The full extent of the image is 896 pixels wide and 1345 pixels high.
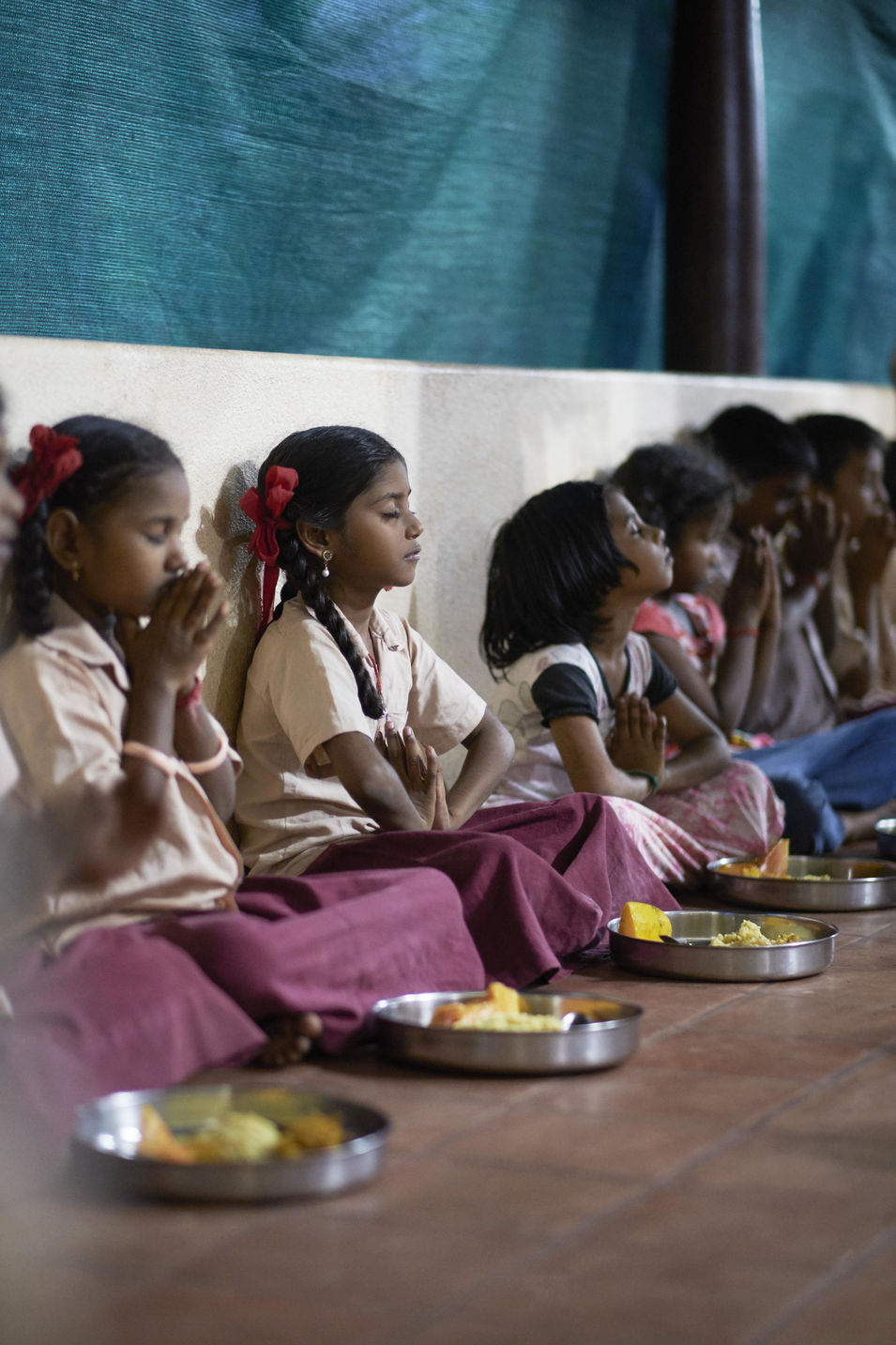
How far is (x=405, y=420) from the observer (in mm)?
4648

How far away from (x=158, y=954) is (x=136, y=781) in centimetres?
30

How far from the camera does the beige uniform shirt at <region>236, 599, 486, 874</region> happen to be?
12.3 ft

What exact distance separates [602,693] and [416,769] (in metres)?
1.01

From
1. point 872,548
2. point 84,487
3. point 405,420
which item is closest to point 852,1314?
point 84,487

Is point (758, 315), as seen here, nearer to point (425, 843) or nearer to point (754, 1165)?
point (425, 843)

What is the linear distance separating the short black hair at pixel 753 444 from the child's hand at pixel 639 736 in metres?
1.94

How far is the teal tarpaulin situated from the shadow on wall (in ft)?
1.96

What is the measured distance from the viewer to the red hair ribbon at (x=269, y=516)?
12.7 ft

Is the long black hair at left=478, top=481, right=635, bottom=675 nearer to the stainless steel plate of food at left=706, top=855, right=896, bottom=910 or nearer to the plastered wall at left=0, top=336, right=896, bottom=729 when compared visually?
the plastered wall at left=0, top=336, right=896, bottom=729

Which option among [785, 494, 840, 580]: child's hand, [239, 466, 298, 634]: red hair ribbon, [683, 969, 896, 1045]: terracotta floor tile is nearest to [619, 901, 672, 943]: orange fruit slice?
[683, 969, 896, 1045]: terracotta floor tile

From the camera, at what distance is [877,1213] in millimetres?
2301

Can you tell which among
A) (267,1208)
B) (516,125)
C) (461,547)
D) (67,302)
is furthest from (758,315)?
(267,1208)

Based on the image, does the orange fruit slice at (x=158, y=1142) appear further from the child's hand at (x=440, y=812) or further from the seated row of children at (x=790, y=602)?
the seated row of children at (x=790, y=602)

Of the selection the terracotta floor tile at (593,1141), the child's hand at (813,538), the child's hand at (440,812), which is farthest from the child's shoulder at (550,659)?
the child's hand at (813,538)
